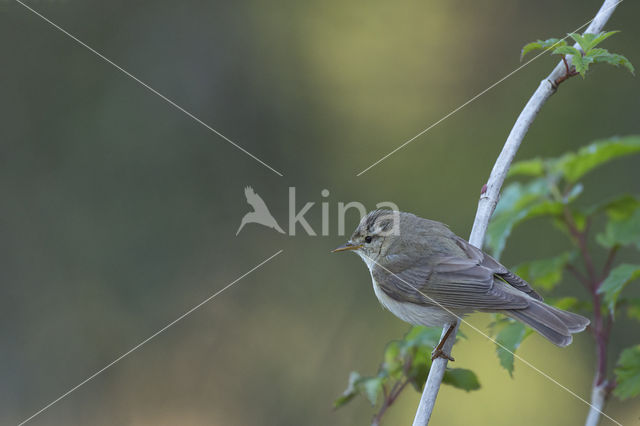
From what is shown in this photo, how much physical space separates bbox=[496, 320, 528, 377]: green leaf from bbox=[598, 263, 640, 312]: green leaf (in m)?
0.36

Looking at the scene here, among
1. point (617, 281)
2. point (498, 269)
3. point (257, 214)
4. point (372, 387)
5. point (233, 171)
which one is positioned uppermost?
point (617, 281)

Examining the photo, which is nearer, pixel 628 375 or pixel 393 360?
pixel 628 375

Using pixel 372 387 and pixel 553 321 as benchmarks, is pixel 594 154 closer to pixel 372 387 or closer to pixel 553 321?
pixel 553 321

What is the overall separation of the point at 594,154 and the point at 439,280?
1004 millimetres

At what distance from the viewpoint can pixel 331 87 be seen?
725 centimetres

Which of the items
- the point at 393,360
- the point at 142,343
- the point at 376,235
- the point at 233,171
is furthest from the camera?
the point at 233,171

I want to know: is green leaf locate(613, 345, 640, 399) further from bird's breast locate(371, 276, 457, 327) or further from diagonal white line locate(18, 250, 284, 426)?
diagonal white line locate(18, 250, 284, 426)

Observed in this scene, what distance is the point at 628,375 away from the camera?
238 cm

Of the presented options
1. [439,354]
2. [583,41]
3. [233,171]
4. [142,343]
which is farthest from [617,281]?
[233,171]

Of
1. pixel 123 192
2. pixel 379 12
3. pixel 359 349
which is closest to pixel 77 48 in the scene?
pixel 123 192

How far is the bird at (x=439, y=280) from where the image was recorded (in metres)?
2.79

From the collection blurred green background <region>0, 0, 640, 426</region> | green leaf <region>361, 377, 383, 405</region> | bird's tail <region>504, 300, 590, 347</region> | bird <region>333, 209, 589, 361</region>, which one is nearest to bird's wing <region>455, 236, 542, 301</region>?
bird <region>333, 209, 589, 361</region>

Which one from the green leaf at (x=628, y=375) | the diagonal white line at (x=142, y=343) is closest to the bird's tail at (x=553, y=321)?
the green leaf at (x=628, y=375)

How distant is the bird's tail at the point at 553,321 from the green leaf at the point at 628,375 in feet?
0.92
